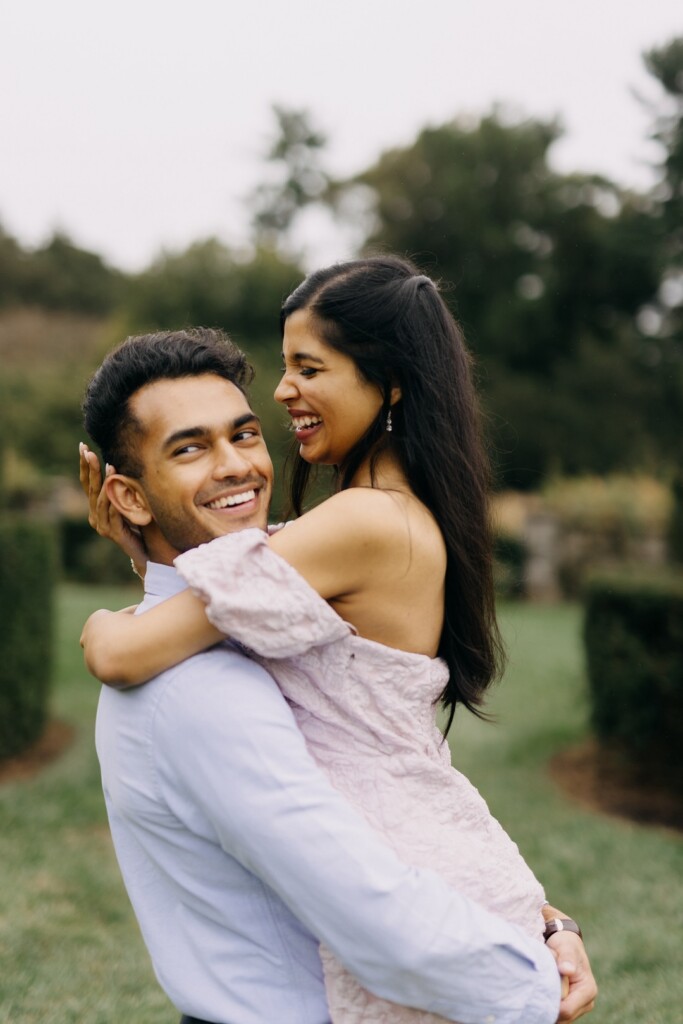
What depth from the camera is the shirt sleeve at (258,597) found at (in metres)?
1.55

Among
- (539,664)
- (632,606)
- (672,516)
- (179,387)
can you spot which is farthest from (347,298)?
(539,664)

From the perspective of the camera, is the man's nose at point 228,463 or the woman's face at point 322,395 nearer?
the man's nose at point 228,463

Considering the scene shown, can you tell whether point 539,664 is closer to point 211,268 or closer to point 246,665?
point 246,665

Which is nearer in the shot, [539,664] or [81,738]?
[81,738]

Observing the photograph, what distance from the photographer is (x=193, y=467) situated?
1936mm

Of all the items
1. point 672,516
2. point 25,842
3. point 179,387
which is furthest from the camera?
point 672,516

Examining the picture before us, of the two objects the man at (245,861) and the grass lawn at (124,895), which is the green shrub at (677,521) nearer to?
the grass lawn at (124,895)

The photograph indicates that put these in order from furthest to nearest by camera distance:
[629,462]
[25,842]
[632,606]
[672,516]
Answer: [629,462] < [672,516] < [632,606] < [25,842]

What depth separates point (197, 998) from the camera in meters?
1.61

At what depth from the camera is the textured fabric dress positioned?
5.18ft

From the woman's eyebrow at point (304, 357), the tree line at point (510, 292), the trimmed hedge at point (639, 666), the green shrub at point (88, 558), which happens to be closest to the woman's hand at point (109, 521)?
the woman's eyebrow at point (304, 357)

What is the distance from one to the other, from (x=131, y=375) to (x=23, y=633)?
5410 mm

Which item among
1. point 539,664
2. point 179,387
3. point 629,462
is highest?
point 179,387

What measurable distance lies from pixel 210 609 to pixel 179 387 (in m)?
0.61
